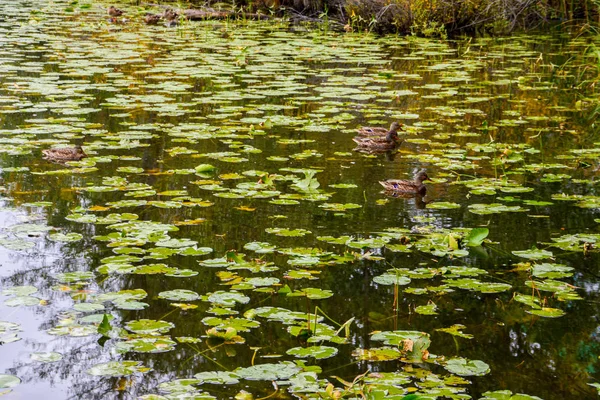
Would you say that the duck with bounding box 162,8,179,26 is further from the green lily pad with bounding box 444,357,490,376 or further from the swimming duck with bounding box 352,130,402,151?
the green lily pad with bounding box 444,357,490,376

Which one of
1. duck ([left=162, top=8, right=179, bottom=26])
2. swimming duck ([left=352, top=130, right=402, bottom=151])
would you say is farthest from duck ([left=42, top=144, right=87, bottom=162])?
duck ([left=162, top=8, right=179, bottom=26])

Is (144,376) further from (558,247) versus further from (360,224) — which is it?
(558,247)

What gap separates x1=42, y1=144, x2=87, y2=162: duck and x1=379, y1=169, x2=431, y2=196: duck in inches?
85.6

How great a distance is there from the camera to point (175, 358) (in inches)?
119

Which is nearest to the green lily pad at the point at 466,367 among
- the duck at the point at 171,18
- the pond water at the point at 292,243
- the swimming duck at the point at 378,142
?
the pond water at the point at 292,243

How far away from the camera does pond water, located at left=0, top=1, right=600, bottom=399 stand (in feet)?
9.82

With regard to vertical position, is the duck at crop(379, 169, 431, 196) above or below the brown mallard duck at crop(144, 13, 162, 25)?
below

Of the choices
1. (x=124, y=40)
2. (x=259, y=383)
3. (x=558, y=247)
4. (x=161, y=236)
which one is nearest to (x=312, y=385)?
(x=259, y=383)

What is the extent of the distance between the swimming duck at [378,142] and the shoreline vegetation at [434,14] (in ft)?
25.9

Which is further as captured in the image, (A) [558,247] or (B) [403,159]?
(B) [403,159]

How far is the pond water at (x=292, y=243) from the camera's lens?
2992 millimetres

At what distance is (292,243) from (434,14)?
36.8 feet

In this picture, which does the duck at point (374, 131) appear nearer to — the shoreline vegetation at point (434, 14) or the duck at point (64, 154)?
the duck at point (64, 154)

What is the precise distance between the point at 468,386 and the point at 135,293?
153 centimetres
